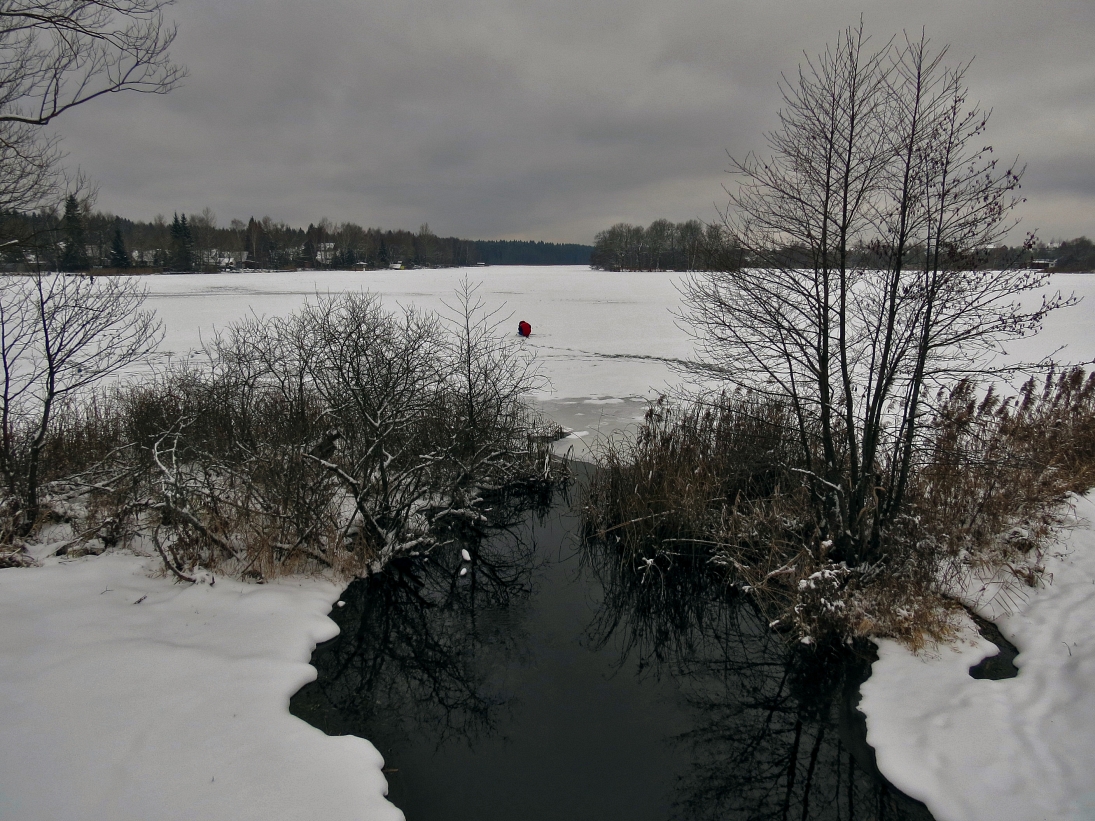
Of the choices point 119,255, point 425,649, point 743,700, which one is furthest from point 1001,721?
point 119,255

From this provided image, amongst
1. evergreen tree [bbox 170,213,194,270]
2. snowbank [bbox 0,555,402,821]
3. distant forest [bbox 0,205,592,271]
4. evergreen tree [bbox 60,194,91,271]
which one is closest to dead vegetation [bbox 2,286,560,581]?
snowbank [bbox 0,555,402,821]

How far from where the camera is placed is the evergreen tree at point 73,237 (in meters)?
6.33

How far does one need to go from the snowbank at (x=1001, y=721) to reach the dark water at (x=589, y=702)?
0.22 metres

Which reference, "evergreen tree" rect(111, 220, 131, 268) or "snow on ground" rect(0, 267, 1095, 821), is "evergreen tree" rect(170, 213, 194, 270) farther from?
"snow on ground" rect(0, 267, 1095, 821)

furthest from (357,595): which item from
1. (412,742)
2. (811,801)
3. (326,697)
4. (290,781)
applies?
(811,801)

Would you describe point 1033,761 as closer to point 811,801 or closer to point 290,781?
point 811,801

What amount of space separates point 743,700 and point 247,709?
392 cm

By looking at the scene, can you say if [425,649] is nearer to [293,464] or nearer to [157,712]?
[157,712]

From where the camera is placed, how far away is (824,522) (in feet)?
20.6

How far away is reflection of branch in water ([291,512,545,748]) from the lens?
4.68m

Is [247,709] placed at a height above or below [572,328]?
below

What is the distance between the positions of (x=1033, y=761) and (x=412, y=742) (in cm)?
427

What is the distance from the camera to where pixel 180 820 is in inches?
128

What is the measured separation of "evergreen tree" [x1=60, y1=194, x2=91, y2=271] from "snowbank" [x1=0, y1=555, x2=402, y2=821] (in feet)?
11.6
